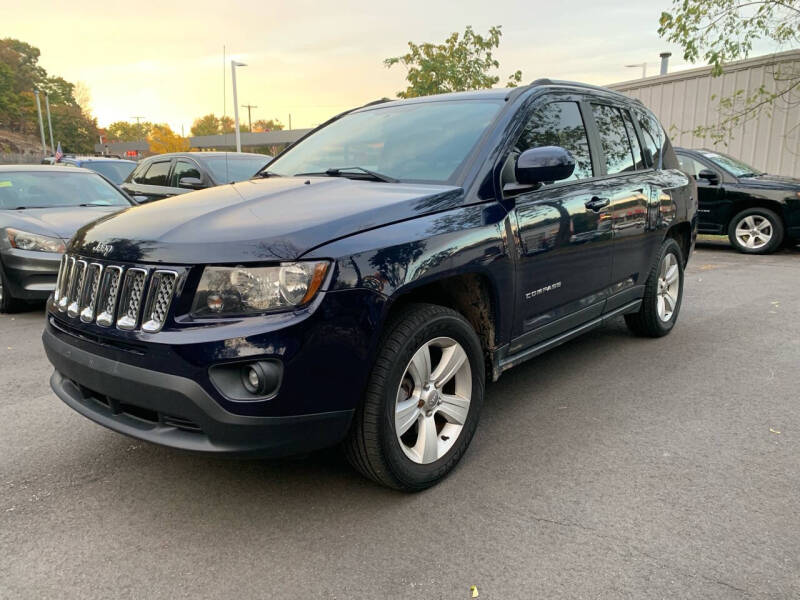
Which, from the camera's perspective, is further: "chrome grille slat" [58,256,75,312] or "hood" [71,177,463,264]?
"chrome grille slat" [58,256,75,312]

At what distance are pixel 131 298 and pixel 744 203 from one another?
35.2 feet

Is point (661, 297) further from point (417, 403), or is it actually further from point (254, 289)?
point (254, 289)

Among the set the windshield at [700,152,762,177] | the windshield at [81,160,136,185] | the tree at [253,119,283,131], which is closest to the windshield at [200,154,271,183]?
the windshield at [81,160,136,185]

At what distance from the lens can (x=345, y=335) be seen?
2.36 m

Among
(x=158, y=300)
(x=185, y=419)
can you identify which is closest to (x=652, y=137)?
(x=158, y=300)

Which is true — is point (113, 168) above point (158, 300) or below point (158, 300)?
above

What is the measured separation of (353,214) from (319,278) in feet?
1.23

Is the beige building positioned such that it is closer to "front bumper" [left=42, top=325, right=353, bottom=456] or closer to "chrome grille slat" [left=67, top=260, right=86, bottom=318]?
"front bumper" [left=42, top=325, right=353, bottom=456]

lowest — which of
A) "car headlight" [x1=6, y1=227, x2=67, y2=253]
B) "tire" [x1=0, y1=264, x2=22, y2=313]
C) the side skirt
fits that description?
"tire" [x1=0, y1=264, x2=22, y2=313]

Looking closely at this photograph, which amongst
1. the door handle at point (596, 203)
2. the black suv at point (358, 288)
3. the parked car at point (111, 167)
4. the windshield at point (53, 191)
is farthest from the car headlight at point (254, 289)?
the parked car at point (111, 167)

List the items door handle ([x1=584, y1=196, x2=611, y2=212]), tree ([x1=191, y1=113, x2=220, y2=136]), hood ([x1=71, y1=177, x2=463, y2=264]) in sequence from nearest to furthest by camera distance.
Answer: hood ([x1=71, y1=177, x2=463, y2=264])
door handle ([x1=584, y1=196, x2=611, y2=212])
tree ([x1=191, y1=113, x2=220, y2=136])

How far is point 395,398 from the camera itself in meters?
2.56

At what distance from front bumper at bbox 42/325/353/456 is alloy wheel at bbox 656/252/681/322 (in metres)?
3.56

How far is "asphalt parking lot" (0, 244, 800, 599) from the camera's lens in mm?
2230
